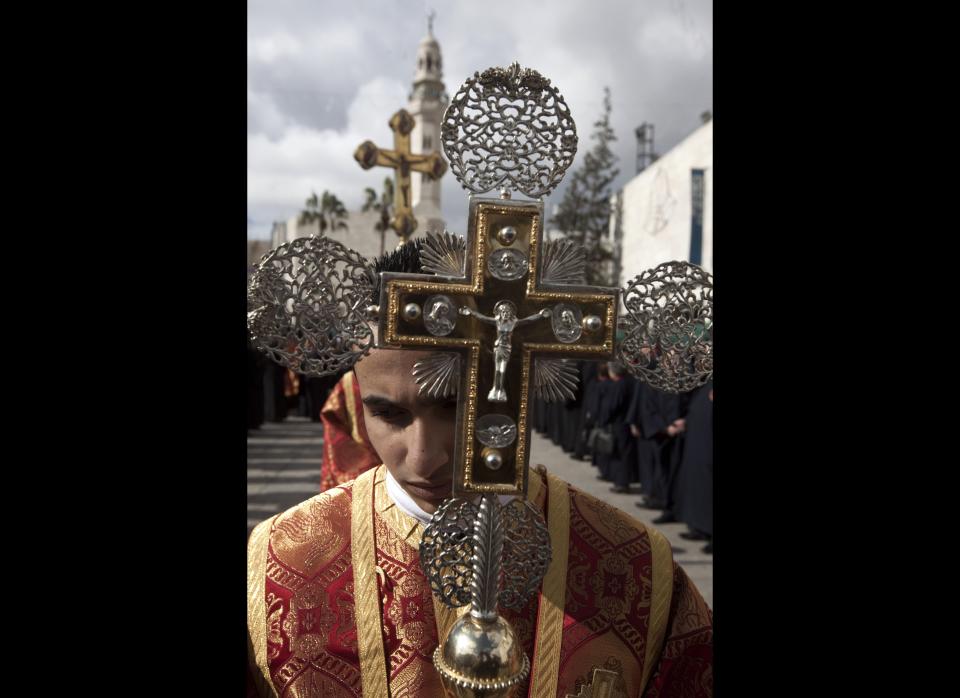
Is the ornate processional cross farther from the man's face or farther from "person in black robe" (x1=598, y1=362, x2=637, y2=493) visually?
"person in black robe" (x1=598, y1=362, x2=637, y2=493)

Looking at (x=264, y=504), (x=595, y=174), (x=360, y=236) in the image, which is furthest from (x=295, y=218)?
(x=264, y=504)

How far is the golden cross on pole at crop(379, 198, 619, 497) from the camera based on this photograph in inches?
48.4

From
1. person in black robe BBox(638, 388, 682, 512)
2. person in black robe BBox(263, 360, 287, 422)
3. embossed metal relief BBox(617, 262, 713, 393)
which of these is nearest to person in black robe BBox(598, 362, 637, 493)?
person in black robe BBox(638, 388, 682, 512)

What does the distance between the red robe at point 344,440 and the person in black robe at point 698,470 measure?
436cm

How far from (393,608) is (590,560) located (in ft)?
1.64

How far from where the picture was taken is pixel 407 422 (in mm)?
1438

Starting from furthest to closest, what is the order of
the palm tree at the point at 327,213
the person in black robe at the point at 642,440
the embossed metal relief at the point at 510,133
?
1. the palm tree at the point at 327,213
2. the person in black robe at the point at 642,440
3. the embossed metal relief at the point at 510,133

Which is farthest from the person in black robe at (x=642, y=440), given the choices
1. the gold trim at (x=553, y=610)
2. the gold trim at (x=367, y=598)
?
the gold trim at (x=367, y=598)

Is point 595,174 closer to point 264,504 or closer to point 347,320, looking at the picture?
point 264,504

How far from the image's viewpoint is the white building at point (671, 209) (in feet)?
52.0

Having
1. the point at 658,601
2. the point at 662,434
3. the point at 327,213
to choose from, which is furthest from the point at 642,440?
the point at 327,213

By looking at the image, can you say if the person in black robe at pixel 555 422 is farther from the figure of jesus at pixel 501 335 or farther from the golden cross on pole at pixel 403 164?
the figure of jesus at pixel 501 335

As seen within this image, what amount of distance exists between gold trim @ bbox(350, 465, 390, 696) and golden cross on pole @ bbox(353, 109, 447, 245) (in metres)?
4.45

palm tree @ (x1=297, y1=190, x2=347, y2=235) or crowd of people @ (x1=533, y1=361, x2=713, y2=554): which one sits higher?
palm tree @ (x1=297, y1=190, x2=347, y2=235)
